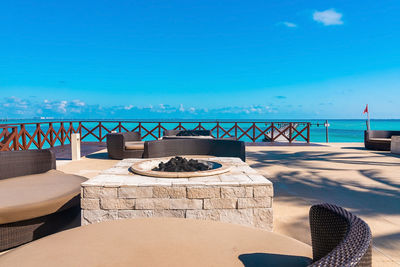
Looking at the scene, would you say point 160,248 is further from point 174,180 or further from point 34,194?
point 34,194

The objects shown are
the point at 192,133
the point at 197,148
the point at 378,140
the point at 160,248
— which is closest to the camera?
the point at 160,248

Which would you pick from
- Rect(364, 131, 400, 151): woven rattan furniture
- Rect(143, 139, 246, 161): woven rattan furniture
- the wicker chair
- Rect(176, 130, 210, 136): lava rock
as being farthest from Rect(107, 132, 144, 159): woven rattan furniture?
Rect(364, 131, 400, 151): woven rattan furniture

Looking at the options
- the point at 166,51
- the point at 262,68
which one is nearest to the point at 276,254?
the point at 166,51

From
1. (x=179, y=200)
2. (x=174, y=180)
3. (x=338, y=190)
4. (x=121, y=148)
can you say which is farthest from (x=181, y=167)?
(x=121, y=148)

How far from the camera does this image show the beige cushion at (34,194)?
165 centimetres

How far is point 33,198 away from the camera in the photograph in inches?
70.8

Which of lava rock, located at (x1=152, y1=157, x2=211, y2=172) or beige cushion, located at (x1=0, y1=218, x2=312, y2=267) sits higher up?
lava rock, located at (x1=152, y1=157, x2=211, y2=172)

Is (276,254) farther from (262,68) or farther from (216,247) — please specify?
(262,68)

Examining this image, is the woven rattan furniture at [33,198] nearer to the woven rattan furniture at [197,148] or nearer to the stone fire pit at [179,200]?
the stone fire pit at [179,200]

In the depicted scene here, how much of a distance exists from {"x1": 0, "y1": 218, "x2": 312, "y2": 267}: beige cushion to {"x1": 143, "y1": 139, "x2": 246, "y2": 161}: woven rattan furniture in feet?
8.78

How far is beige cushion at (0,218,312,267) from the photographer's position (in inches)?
31.5

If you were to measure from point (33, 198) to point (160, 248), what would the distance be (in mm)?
1424

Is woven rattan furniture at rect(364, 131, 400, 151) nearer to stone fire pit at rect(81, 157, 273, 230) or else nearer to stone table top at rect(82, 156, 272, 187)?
stone table top at rect(82, 156, 272, 187)

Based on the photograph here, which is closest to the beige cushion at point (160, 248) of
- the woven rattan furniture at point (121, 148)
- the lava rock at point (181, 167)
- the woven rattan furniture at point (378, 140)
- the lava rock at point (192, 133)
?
the lava rock at point (181, 167)
